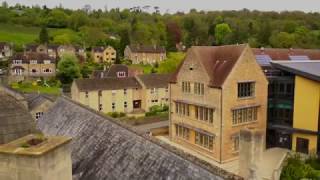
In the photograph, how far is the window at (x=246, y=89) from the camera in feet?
109

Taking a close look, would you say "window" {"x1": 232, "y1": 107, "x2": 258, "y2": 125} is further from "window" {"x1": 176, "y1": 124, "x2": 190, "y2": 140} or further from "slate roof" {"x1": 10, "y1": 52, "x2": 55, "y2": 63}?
"slate roof" {"x1": 10, "y1": 52, "x2": 55, "y2": 63}

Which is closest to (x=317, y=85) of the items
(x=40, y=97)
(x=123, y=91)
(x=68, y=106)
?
(x=68, y=106)

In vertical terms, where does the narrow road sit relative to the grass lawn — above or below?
below

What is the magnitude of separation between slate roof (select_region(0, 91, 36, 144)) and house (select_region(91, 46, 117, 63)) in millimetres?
92807

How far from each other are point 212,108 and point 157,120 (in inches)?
655

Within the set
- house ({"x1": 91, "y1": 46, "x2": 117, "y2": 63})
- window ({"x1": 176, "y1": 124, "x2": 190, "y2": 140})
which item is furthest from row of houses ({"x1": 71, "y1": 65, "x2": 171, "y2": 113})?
house ({"x1": 91, "y1": 46, "x2": 117, "y2": 63})

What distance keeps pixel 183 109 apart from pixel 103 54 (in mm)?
68589

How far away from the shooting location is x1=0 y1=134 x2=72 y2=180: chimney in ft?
24.0

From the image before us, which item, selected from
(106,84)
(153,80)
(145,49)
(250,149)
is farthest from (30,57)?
(250,149)

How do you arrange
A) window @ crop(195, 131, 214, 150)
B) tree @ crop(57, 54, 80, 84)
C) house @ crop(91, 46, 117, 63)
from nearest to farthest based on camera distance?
window @ crop(195, 131, 214, 150), tree @ crop(57, 54, 80, 84), house @ crop(91, 46, 117, 63)

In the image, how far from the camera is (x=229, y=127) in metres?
32.6

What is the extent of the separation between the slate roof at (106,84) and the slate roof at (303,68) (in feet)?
85.0

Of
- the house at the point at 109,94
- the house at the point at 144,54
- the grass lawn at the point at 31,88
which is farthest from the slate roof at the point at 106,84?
the house at the point at 144,54

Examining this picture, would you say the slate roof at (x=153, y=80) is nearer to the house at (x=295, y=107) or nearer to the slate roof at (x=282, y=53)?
the slate roof at (x=282, y=53)
